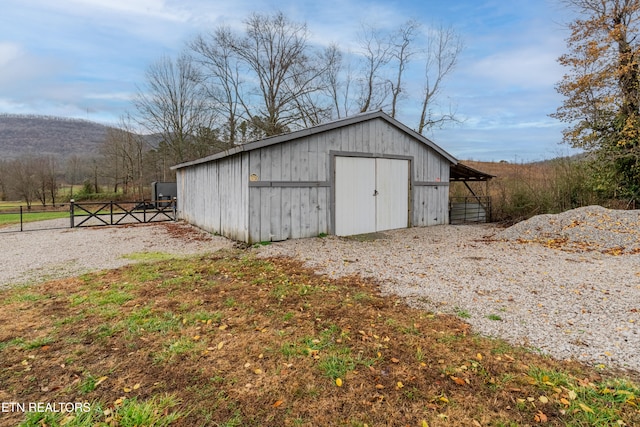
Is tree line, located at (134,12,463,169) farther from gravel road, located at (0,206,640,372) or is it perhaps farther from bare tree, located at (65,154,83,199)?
bare tree, located at (65,154,83,199)

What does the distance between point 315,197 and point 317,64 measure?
1642 cm

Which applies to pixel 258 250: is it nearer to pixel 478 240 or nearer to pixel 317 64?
pixel 478 240

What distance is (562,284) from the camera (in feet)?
15.5

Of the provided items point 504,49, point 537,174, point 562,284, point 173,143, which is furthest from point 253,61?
point 562,284

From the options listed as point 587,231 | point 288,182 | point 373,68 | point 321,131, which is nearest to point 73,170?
point 373,68

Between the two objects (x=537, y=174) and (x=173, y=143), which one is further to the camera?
(x=173, y=143)

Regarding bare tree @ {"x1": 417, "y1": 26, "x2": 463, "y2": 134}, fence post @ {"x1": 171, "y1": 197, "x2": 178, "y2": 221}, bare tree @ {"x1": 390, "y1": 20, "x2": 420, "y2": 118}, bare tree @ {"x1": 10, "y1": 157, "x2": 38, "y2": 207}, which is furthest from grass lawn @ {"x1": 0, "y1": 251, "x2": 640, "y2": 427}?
bare tree @ {"x1": 10, "y1": 157, "x2": 38, "y2": 207}

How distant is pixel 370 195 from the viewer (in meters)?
9.69

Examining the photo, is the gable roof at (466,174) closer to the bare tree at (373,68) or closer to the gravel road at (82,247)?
the gravel road at (82,247)

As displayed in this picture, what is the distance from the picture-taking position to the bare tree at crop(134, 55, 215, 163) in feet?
77.8

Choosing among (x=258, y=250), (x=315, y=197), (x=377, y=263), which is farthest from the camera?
(x=315, y=197)

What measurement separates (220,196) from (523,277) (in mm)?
7653

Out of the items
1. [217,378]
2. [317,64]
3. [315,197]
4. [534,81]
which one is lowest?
[217,378]

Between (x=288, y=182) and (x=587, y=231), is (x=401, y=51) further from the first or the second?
(x=288, y=182)
